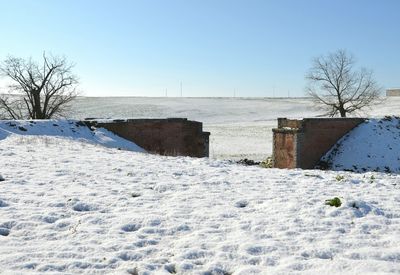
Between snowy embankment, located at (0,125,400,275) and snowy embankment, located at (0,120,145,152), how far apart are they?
7.09 meters

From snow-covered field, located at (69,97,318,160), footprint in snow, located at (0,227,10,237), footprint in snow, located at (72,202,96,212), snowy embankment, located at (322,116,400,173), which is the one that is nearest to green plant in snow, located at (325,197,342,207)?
footprint in snow, located at (72,202,96,212)

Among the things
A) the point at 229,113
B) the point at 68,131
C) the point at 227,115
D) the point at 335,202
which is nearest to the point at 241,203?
the point at 335,202

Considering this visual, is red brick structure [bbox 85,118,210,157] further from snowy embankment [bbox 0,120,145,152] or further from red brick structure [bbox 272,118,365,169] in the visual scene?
red brick structure [bbox 272,118,365,169]

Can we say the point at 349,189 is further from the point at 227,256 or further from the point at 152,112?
the point at 152,112

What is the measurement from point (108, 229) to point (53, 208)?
124cm

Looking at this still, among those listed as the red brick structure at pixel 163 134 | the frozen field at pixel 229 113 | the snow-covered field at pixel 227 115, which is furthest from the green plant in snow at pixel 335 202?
the frozen field at pixel 229 113

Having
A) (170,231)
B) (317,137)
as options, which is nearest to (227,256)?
(170,231)

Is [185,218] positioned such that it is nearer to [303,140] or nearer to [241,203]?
[241,203]

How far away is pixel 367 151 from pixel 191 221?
1592cm

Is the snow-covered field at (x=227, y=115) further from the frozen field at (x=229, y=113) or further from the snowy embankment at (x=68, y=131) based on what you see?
the snowy embankment at (x=68, y=131)

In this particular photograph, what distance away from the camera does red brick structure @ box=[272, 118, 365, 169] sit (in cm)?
1877

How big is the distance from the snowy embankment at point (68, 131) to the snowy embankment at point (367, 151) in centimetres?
931

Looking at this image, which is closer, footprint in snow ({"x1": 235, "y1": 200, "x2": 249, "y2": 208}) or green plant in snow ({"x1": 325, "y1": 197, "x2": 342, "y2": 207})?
green plant in snow ({"x1": 325, "y1": 197, "x2": 342, "y2": 207})

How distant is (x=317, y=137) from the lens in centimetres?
1945
